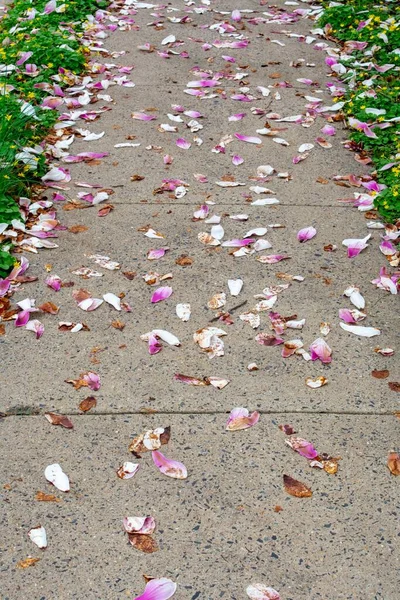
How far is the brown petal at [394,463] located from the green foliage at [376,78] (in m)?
1.78

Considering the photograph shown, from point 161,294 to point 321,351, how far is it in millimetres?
818

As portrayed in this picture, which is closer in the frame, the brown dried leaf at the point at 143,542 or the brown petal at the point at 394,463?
the brown dried leaf at the point at 143,542

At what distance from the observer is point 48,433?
2773 millimetres

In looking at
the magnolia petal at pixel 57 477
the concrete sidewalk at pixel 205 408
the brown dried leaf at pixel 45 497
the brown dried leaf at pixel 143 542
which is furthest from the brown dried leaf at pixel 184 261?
the brown dried leaf at pixel 143 542

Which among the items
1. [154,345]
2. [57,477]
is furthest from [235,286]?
[57,477]

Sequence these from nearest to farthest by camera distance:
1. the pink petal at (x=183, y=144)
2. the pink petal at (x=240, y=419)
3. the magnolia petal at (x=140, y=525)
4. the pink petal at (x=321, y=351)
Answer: the magnolia petal at (x=140, y=525) → the pink petal at (x=240, y=419) → the pink petal at (x=321, y=351) → the pink petal at (x=183, y=144)

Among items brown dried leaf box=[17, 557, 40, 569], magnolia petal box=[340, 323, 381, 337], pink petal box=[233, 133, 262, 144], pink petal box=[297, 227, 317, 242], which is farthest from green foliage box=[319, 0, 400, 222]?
brown dried leaf box=[17, 557, 40, 569]

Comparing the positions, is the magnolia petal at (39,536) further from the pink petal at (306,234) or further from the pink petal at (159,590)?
the pink petal at (306,234)

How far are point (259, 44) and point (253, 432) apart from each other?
476 cm

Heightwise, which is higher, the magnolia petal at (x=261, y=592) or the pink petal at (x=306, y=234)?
the pink petal at (x=306, y=234)

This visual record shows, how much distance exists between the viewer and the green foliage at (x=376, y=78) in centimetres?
450

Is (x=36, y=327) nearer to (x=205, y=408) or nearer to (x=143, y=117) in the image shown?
(x=205, y=408)

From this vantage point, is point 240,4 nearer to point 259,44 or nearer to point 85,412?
point 259,44

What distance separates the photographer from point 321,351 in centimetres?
315
